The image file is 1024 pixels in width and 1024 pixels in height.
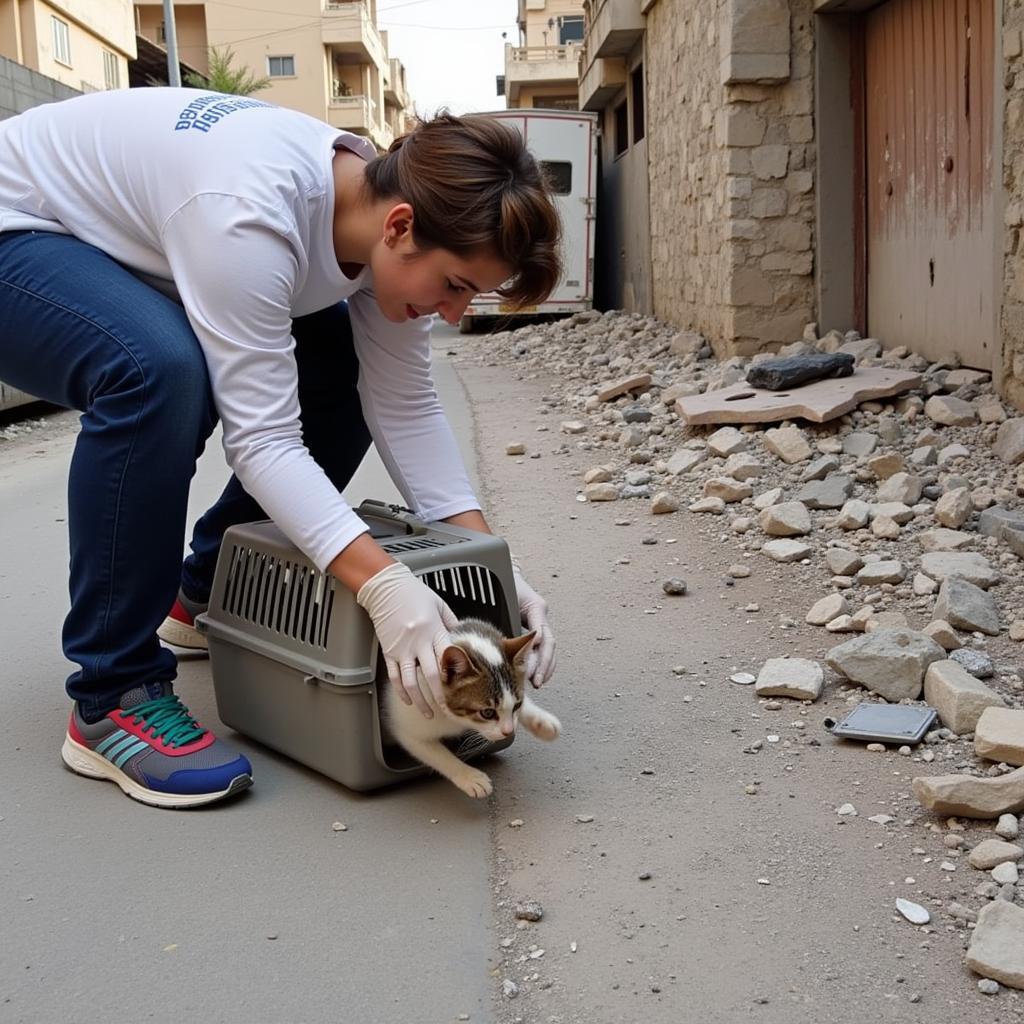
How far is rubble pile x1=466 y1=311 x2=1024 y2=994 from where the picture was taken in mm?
2186

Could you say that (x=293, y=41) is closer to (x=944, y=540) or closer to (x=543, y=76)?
(x=543, y=76)

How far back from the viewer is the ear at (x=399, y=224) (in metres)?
2.32

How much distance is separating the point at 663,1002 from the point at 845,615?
1.77 m

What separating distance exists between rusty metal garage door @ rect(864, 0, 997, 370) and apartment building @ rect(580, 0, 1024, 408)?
12mm

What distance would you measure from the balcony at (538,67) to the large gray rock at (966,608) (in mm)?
27174

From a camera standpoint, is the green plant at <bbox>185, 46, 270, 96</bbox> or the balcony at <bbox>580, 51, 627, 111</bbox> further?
the green plant at <bbox>185, 46, 270, 96</bbox>

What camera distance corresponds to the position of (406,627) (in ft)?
7.15

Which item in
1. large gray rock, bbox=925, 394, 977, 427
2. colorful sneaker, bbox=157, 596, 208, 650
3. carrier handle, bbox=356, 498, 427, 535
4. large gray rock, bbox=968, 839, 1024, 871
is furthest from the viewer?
large gray rock, bbox=925, 394, 977, 427

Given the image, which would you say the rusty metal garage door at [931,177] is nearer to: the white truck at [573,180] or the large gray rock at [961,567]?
the large gray rock at [961,567]

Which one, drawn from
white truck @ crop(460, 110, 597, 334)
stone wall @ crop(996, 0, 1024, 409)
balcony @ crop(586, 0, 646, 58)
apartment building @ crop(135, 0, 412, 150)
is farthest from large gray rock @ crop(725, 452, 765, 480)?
apartment building @ crop(135, 0, 412, 150)

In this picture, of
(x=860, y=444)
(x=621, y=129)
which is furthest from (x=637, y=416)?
(x=621, y=129)

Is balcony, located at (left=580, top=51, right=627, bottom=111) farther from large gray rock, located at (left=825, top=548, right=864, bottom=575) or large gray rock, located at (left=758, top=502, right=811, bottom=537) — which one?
large gray rock, located at (left=825, top=548, right=864, bottom=575)

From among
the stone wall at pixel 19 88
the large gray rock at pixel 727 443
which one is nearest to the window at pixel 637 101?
the stone wall at pixel 19 88

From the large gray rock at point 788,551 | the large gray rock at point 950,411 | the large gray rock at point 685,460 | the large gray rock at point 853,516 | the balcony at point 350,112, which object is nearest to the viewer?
the large gray rock at point 788,551
